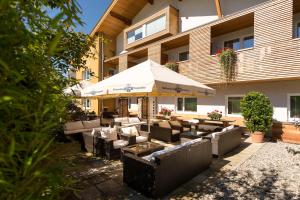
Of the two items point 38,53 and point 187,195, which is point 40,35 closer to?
point 38,53

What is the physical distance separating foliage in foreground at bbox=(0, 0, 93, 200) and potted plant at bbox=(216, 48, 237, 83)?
34.5 feet

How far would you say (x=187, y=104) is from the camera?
14.3 meters

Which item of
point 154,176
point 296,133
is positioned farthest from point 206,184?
point 296,133

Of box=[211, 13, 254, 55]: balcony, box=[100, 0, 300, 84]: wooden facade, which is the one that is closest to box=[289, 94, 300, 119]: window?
box=[100, 0, 300, 84]: wooden facade

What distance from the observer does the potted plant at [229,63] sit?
10.5 metres

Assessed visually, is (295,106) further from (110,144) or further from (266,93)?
(110,144)

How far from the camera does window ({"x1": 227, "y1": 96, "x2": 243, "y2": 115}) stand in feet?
38.7

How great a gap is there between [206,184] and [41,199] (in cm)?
430

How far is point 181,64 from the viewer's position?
13.3 m

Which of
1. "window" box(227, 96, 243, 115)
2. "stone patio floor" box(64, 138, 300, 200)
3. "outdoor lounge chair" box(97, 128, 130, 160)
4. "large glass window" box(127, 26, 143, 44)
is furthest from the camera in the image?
"large glass window" box(127, 26, 143, 44)

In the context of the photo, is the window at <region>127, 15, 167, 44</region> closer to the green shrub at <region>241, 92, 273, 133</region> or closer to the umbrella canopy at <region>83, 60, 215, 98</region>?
the green shrub at <region>241, 92, 273, 133</region>

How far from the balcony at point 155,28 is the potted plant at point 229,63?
5526mm

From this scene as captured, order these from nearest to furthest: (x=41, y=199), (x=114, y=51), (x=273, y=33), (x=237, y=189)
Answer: (x=41, y=199) < (x=237, y=189) < (x=273, y=33) < (x=114, y=51)

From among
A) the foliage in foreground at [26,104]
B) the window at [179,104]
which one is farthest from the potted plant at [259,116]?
the foliage in foreground at [26,104]
